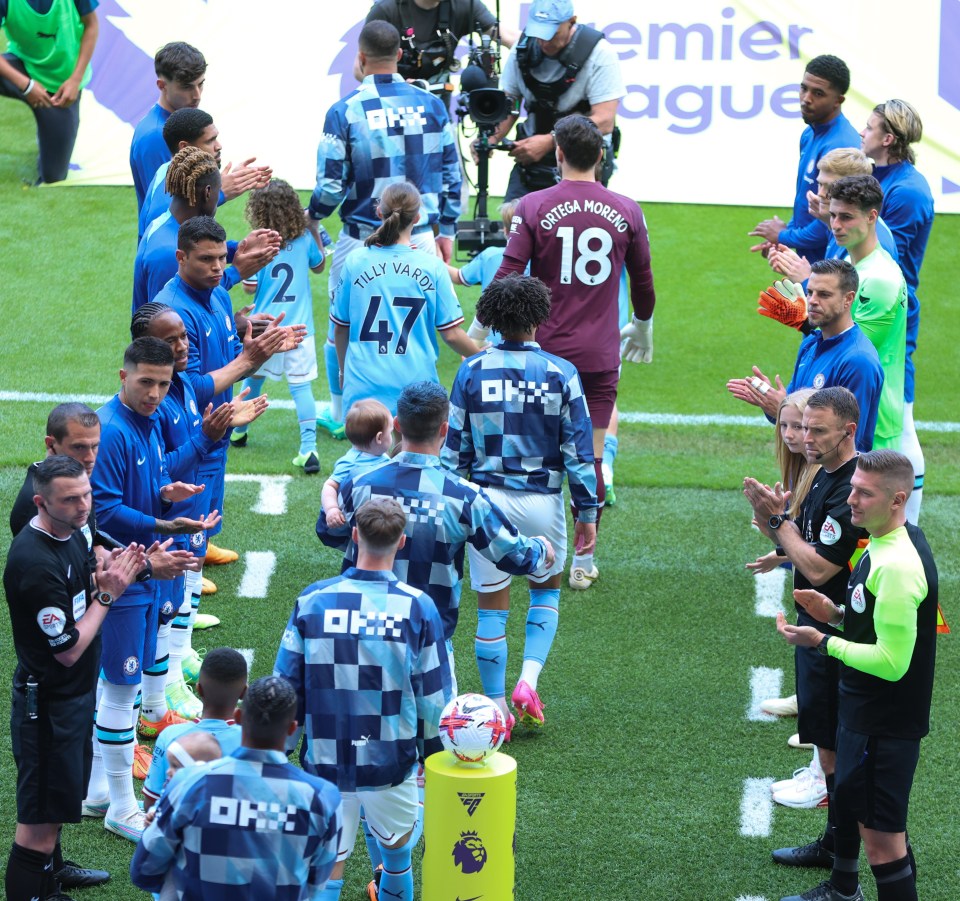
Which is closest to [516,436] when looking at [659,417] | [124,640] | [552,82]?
[124,640]

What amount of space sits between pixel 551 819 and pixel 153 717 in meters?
1.72

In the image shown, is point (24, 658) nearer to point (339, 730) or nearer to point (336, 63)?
point (339, 730)

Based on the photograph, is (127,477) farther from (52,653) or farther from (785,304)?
(785,304)

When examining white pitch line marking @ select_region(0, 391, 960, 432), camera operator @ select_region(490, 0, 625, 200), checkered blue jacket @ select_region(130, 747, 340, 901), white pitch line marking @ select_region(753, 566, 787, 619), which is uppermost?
camera operator @ select_region(490, 0, 625, 200)

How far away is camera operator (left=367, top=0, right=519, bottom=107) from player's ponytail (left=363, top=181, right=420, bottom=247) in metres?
3.12

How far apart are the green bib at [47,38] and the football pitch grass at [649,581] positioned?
1.31 metres

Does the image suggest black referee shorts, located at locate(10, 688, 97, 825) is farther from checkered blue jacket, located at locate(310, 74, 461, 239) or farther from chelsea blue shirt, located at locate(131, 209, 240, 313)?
checkered blue jacket, located at locate(310, 74, 461, 239)

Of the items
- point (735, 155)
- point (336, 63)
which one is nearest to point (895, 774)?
point (735, 155)

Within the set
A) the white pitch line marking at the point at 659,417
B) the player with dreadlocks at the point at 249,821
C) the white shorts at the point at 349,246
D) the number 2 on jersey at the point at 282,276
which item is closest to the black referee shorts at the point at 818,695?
the player with dreadlocks at the point at 249,821

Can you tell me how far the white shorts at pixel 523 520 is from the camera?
593cm

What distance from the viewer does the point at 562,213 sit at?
6.84 meters

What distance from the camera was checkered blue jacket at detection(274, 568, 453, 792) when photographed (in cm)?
412

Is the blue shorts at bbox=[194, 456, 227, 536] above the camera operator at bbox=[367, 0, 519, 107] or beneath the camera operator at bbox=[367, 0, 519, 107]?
beneath

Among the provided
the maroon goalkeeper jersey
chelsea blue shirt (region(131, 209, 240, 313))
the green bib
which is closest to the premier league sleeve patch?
the maroon goalkeeper jersey
